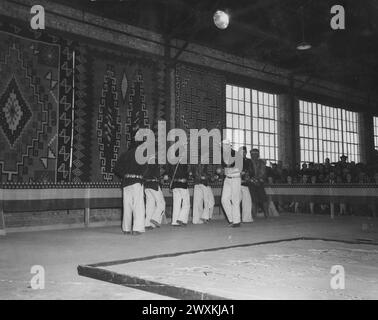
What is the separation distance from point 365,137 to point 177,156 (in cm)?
1160

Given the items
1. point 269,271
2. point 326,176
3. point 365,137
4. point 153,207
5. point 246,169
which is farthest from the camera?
point 365,137

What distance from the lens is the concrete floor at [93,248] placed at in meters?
3.22

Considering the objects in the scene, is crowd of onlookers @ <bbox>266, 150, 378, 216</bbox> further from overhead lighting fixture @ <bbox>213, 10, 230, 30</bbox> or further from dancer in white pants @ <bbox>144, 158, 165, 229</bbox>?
dancer in white pants @ <bbox>144, 158, 165, 229</bbox>

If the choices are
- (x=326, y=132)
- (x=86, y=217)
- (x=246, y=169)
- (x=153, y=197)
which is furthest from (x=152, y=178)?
(x=326, y=132)

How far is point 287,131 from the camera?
1456 centimetres

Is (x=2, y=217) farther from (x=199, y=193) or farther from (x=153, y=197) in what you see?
(x=199, y=193)

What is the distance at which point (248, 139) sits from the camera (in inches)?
530

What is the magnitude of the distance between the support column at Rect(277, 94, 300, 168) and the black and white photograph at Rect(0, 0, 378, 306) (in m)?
0.04

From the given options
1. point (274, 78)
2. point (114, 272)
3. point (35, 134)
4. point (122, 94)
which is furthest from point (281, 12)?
point (114, 272)

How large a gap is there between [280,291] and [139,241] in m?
3.47

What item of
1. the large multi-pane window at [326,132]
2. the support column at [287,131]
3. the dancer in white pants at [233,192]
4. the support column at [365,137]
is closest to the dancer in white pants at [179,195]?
the dancer in white pants at [233,192]

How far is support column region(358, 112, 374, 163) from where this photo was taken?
59.5 ft

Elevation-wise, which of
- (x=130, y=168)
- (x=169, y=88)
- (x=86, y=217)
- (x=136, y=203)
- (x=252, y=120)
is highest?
(x=169, y=88)
